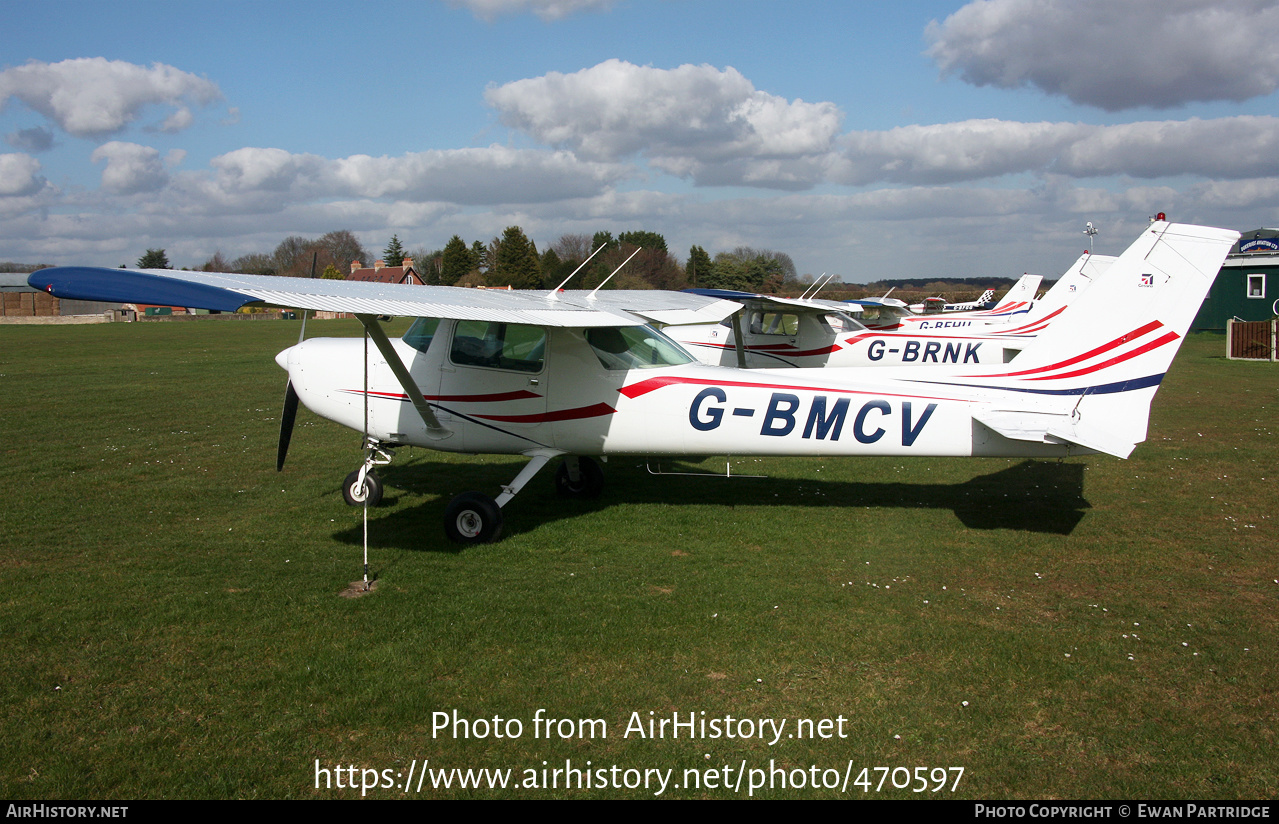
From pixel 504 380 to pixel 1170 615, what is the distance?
495cm

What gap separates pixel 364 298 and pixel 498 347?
4.58 ft

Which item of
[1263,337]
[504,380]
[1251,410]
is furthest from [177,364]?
[1263,337]

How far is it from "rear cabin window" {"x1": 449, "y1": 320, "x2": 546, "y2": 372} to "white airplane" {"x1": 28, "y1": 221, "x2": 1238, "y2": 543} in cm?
1

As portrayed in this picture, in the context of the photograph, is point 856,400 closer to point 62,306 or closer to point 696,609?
point 696,609

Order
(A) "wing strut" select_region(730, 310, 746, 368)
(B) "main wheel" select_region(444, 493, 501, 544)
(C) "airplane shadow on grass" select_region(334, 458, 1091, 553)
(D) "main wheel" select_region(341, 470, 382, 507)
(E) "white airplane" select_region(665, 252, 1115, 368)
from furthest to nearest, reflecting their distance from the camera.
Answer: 1. (E) "white airplane" select_region(665, 252, 1115, 368)
2. (A) "wing strut" select_region(730, 310, 746, 368)
3. (D) "main wheel" select_region(341, 470, 382, 507)
4. (C) "airplane shadow on grass" select_region(334, 458, 1091, 553)
5. (B) "main wheel" select_region(444, 493, 501, 544)

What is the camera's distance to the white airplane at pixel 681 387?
19.8ft

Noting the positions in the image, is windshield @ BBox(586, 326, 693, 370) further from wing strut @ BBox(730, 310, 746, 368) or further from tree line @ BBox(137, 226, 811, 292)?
tree line @ BBox(137, 226, 811, 292)

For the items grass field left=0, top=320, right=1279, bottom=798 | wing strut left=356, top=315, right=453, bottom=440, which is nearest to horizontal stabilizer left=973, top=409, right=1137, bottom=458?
grass field left=0, top=320, right=1279, bottom=798

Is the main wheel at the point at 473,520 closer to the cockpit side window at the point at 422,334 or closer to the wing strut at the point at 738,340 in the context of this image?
the cockpit side window at the point at 422,334

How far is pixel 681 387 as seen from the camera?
262 inches

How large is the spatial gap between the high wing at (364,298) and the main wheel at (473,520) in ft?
4.91

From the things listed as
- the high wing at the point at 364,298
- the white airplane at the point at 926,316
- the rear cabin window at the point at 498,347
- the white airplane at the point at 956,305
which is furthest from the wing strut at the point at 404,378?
the white airplane at the point at 956,305

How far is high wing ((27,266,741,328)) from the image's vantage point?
13.6ft

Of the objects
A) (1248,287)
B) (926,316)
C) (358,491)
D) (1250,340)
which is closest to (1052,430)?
(358,491)
